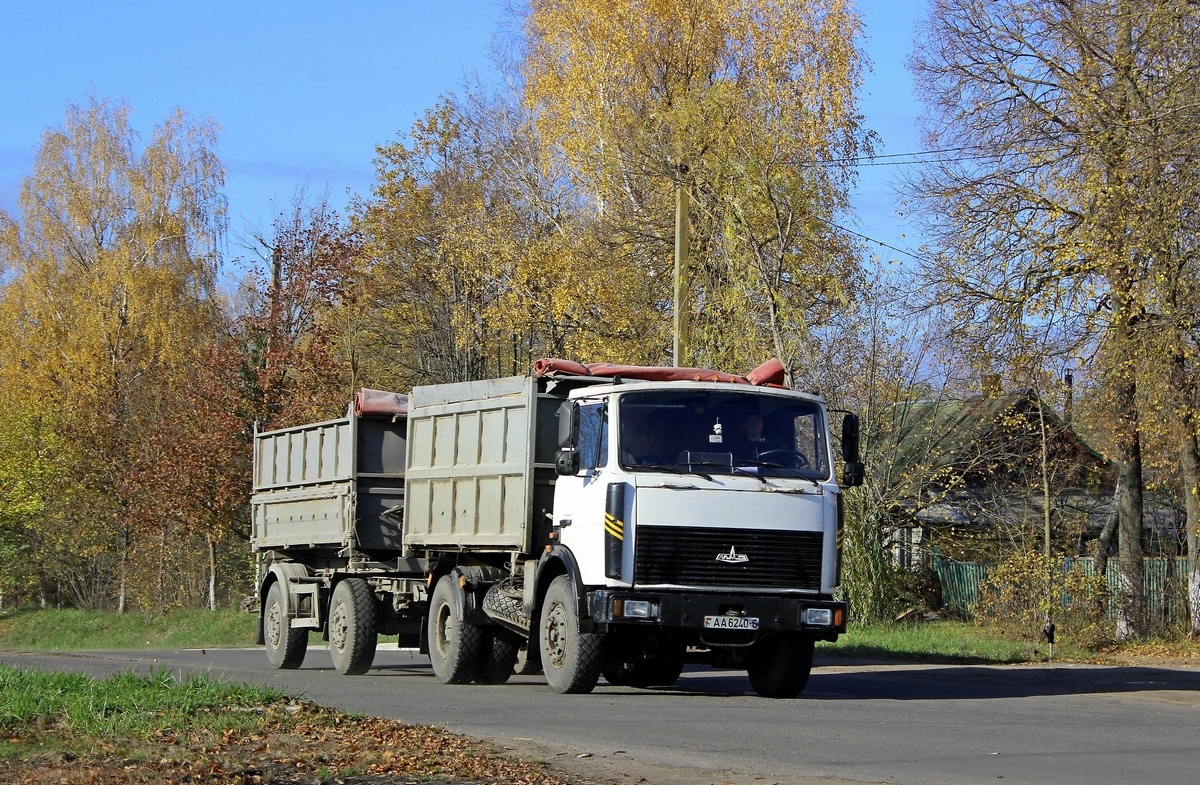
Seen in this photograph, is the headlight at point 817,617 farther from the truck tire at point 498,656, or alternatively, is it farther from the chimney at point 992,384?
the chimney at point 992,384

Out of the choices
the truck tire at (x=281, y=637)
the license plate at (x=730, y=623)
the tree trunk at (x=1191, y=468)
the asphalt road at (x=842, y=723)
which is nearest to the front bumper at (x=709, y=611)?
the license plate at (x=730, y=623)

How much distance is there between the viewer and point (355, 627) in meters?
17.7

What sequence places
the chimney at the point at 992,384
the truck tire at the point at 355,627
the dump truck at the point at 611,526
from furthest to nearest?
the chimney at the point at 992,384 → the truck tire at the point at 355,627 → the dump truck at the point at 611,526


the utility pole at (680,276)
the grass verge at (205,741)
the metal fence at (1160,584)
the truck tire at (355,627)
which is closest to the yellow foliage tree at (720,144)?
the utility pole at (680,276)

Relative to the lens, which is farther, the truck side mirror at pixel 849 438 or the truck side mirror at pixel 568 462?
the truck side mirror at pixel 849 438

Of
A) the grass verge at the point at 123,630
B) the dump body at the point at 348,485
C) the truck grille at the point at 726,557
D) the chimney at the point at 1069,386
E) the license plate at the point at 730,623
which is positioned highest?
the chimney at the point at 1069,386

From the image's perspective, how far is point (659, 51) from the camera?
1426 inches

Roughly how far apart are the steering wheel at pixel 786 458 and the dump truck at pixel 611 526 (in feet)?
0.04

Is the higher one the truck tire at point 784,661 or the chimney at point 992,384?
the chimney at point 992,384

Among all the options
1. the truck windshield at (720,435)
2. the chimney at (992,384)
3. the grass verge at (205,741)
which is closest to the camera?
the grass verge at (205,741)

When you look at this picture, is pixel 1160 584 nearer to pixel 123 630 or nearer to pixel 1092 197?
pixel 1092 197

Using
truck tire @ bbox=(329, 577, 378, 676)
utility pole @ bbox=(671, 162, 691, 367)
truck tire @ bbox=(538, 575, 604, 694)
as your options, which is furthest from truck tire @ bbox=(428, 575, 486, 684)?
utility pole @ bbox=(671, 162, 691, 367)

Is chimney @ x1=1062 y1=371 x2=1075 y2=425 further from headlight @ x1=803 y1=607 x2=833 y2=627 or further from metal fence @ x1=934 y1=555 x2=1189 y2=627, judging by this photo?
headlight @ x1=803 y1=607 x2=833 y2=627

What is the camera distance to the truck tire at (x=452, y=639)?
51.7ft
